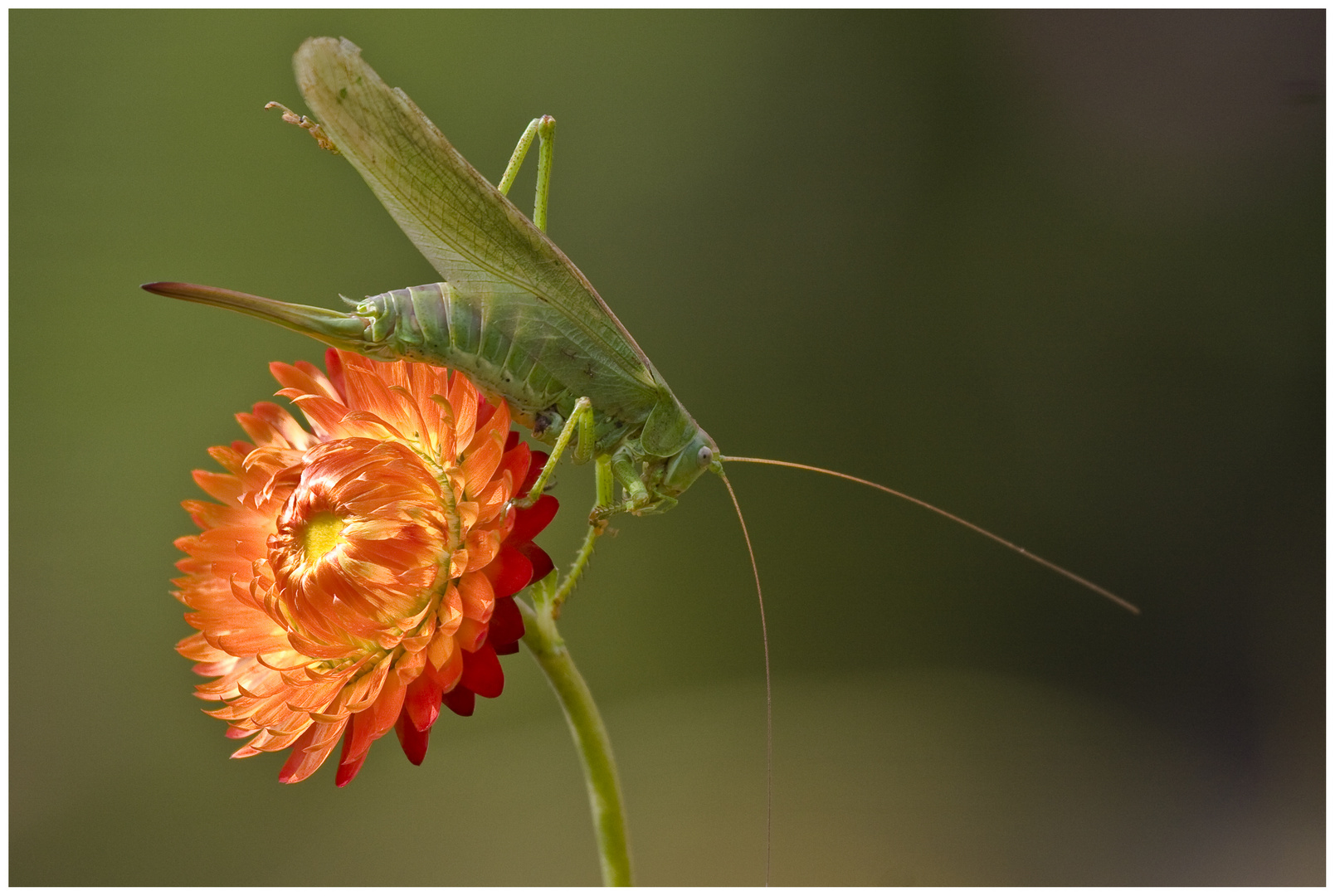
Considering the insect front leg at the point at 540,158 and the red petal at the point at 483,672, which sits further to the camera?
the insect front leg at the point at 540,158

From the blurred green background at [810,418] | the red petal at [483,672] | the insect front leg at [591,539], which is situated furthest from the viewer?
the blurred green background at [810,418]

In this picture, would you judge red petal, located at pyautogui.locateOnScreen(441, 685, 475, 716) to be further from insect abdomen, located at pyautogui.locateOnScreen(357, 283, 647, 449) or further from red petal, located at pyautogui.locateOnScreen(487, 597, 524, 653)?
insect abdomen, located at pyautogui.locateOnScreen(357, 283, 647, 449)

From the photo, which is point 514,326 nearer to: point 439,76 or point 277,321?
point 277,321

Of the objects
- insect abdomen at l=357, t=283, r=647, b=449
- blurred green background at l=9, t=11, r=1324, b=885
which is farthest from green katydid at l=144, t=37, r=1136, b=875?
blurred green background at l=9, t=11, r=1324, b=885

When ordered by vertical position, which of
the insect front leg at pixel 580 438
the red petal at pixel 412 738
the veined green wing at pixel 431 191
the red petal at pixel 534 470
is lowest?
the red petal at pixel 412 738

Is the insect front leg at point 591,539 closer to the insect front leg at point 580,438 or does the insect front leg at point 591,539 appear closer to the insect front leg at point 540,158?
the insect front leg at point 580,438

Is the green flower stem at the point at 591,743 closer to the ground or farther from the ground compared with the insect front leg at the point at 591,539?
closer to the ground

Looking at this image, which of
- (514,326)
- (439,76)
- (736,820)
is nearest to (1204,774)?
(736,820)

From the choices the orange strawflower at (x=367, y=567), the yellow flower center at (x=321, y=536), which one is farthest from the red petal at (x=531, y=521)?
the yellow flower center at (x=321, y=536)
